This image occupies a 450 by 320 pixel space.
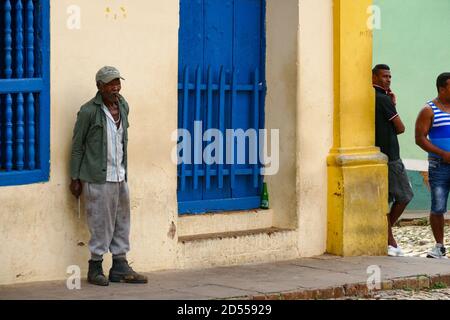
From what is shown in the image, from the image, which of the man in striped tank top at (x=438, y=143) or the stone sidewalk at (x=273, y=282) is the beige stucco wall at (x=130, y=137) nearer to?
the stone sidewalk at (x=273, y=282)

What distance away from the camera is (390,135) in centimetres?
1109

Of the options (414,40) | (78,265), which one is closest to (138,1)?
(78,265)

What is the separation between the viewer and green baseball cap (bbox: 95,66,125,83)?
842 centimetres

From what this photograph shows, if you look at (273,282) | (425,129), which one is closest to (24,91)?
(273,282)

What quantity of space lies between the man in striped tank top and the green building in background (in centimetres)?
376

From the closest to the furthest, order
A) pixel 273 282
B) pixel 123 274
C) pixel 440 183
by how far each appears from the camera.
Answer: pixel 123 274 < pixel 273 282 < pixel 440 183

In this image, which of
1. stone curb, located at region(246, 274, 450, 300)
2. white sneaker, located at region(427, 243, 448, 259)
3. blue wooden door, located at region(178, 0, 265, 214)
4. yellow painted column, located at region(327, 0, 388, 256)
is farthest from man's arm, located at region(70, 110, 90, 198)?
white sneaker, located at region(427, 243, 448, 259)

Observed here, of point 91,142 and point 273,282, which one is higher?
point 91,142

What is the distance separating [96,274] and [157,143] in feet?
4.41

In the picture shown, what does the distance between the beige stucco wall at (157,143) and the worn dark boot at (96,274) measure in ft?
0.77

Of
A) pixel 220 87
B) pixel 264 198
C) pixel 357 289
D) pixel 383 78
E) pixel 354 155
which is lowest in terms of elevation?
pixel 357 289

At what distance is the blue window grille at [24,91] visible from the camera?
8.36m

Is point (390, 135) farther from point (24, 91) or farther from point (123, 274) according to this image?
point (24, 91)

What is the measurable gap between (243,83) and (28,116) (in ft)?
8.56
